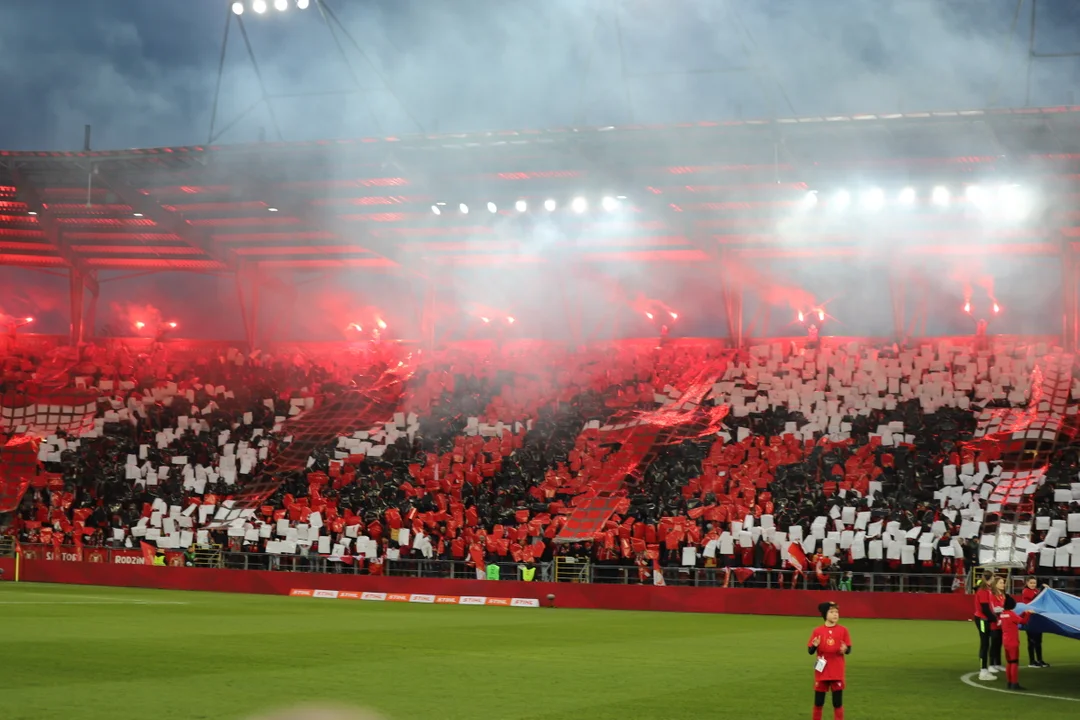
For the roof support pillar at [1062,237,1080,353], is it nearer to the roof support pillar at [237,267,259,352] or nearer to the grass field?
the grass field

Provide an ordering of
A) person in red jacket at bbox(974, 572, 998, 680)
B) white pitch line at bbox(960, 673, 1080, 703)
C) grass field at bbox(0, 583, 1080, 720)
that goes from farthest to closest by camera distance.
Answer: person in red jacket at bbox(974, 572, 998, 680) → white pitch line at bbox(960, 673, 1080, 703) → grass field at bbox(0, 583, 1080, 720)

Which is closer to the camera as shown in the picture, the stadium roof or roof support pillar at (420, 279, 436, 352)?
the stadium roof

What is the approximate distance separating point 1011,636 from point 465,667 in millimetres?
6657

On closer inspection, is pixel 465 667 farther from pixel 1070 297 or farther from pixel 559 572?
pixel 1070 297

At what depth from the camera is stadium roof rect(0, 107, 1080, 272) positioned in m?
32.3

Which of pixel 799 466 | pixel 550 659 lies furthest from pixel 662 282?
pixel 550 659

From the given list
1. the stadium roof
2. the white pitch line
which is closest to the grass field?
the white pitch line

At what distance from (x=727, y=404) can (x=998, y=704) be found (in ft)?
81.2

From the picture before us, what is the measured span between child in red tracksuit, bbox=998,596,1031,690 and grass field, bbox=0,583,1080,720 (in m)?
0.25

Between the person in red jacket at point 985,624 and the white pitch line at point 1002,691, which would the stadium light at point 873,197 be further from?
the white pitch line at point 1002,691

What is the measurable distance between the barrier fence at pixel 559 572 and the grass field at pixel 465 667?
3.26 meters

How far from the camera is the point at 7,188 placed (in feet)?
134

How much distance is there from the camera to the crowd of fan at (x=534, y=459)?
3272 cm

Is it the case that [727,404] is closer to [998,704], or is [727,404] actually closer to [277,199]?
[277,199]
